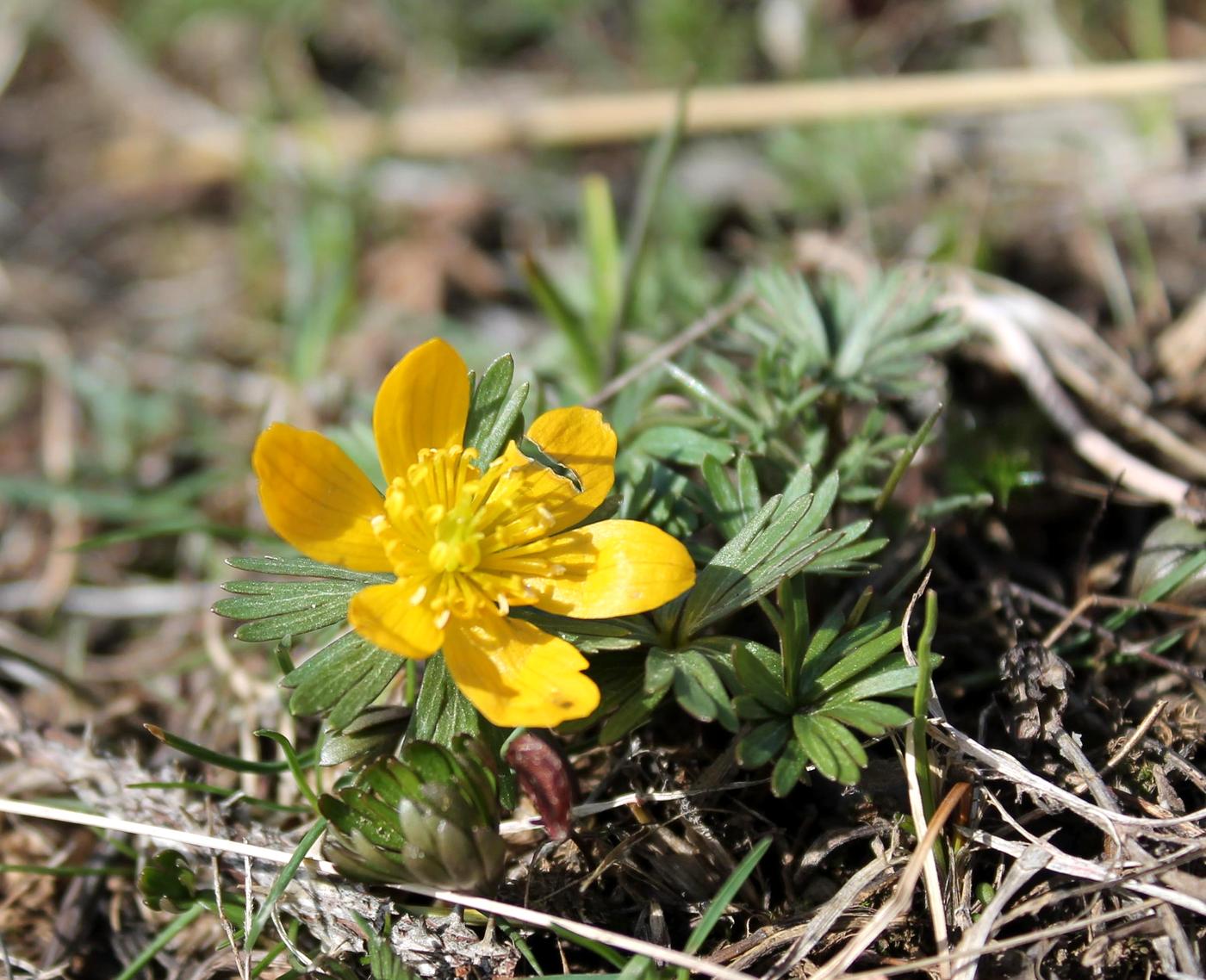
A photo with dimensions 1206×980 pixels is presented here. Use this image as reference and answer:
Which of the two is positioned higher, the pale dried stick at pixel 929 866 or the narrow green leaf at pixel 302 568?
the narrow green leaf at pixel 302 568

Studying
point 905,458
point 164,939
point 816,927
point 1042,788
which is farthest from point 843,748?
point 164,939

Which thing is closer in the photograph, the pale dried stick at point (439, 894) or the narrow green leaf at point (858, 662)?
the pale dried stick at point (439, 894)

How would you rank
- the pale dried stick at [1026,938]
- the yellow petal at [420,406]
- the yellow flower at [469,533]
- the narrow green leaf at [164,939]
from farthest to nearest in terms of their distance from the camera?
1. the narrow green leaf at [164,939]
2. the yellow petal at [420,406]
3. the yellow flower at [469,533]
4. the pale dried stick at [1026,938]

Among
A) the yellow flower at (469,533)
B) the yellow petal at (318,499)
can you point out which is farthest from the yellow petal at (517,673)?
the yellow petal at (318,499)

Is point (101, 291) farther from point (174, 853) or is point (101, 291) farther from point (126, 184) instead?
point (174, 853)

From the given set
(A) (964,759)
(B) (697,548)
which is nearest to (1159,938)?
(A) (964,759)

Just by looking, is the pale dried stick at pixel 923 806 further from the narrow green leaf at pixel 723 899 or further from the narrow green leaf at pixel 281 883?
the narrow green leaf at pixel 281 883
